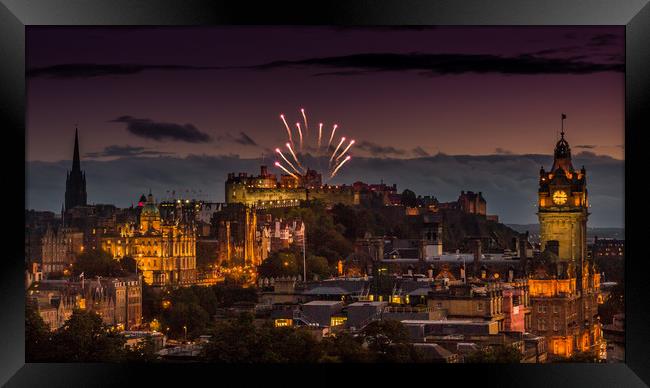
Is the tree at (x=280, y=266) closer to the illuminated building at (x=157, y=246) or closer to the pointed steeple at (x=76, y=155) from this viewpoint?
the illuminated building at (x=157, y=246)

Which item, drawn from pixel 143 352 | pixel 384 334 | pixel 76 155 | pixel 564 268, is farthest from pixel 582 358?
pixel 76 155

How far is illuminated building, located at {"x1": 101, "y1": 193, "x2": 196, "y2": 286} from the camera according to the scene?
92.4ft

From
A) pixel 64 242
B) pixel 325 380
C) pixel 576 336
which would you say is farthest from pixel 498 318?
pixel 325 380

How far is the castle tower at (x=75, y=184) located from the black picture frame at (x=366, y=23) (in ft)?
26.7

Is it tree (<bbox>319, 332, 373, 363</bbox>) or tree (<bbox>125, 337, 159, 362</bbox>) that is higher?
tree (<bbox>319, 332, 373, 363</bbox>)

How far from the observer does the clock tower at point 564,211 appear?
1009 inches

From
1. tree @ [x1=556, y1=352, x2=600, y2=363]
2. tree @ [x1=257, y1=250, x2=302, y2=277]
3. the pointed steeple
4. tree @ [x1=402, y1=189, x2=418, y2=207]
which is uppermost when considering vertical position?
the pointed steeple

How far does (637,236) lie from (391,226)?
2012cm

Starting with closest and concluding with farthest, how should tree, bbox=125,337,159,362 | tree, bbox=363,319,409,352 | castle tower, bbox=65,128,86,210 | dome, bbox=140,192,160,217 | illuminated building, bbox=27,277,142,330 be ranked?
tree, bbox=125,337,159,362 → tree, bbox=363,319,409,352 → castle tower, bbox=65,128,86,210 → illuminated building, bbox=27,277,142,330 → dome, bbox=140,192,160,217

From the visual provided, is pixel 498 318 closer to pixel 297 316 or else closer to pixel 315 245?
pixel 297 316

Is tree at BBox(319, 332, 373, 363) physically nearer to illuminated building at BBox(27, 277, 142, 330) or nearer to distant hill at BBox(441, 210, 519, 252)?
illuminated building at BBox(27, 277, 142, 330)

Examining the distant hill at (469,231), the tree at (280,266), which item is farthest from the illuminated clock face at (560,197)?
the tree at (280,266)

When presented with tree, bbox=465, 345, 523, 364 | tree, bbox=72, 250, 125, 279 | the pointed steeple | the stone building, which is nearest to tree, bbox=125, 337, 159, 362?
the pointed steeple

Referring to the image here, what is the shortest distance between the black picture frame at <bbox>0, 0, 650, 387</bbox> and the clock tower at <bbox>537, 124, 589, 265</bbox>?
53.8 ft
